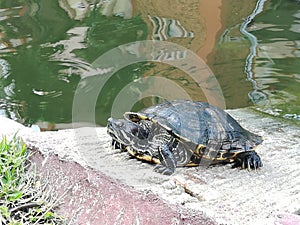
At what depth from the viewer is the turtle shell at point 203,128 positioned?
7.38ft

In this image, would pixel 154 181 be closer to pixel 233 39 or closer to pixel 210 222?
pixel 210 222

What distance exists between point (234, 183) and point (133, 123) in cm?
54

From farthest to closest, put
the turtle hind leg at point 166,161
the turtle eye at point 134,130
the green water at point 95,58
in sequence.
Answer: the green water at point 95,58 → the turtle eye at point 134,130 → the turtle hind leg at point 166,161

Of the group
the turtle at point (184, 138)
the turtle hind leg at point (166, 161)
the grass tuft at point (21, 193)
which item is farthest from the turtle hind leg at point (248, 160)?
the grass tuft at point (21, 193)

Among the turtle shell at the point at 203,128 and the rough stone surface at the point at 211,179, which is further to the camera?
the turtle shell at the point at 203,128

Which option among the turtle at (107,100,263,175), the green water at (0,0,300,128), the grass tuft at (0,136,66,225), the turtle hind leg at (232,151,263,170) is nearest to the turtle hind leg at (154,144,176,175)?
the turtle at (107,100,263,175)

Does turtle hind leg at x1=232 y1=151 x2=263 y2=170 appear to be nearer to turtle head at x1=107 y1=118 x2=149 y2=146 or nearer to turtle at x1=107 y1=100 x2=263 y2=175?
turtle at x1=107 y1=100 x2=263 y2=175

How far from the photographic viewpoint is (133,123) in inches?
92.5

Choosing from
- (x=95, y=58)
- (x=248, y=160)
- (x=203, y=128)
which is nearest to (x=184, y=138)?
(x=203, y=128)

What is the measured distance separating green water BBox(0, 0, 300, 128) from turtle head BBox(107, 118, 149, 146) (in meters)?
1.54

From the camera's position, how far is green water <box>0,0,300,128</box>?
4.23 meters

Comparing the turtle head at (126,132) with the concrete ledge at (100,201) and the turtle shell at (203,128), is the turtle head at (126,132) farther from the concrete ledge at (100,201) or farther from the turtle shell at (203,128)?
the concrete ledge at (100,201)

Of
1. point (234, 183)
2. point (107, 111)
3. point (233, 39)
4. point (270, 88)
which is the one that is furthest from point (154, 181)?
point (233, 39)

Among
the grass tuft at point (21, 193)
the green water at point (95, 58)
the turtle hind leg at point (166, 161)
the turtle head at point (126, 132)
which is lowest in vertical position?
the green water at point (95, 58)
